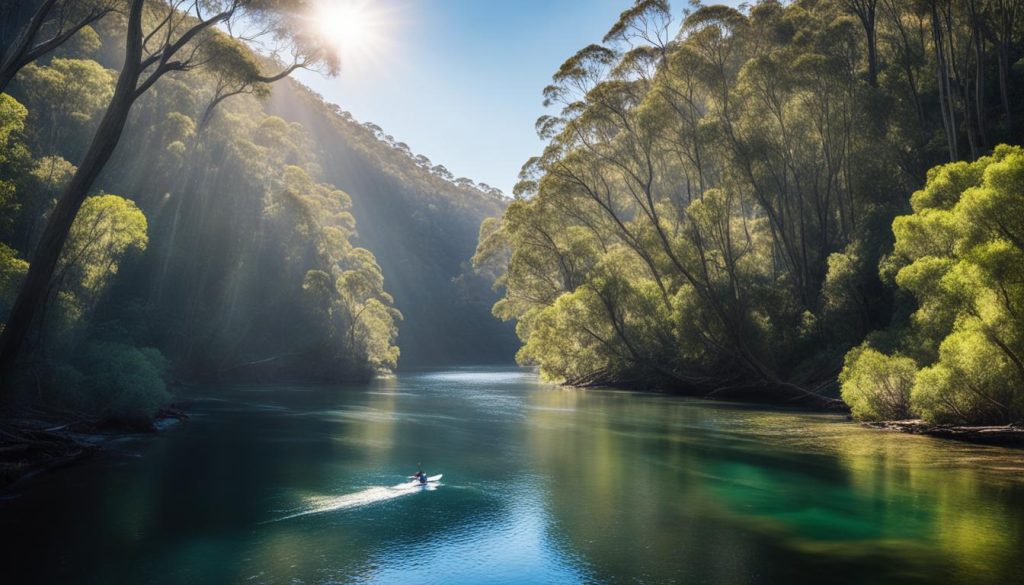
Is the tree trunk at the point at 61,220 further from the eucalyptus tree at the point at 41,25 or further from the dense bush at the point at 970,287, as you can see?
the dense bush at the point at 970,287

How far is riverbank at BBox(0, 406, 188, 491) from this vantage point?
49.2 feet

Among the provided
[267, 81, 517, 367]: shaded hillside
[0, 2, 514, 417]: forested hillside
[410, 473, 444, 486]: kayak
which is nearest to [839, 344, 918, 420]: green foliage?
[410, 473, 444, 486]: kayak

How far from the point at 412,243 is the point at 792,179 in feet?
321

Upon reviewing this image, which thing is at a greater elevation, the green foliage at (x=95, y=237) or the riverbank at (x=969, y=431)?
the green foliage at (x=95, y=237)

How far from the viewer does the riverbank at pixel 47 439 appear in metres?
15.0

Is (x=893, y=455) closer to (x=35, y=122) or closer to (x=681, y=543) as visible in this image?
(x=681, y=543)

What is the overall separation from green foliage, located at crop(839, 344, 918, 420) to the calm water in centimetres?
209

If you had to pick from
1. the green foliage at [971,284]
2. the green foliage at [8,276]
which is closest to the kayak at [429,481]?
the green foliage at [8,276]

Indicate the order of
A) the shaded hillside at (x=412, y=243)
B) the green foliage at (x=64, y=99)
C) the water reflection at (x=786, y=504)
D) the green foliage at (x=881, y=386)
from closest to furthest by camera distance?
1. the water reflection at (x=786, y=504)
2. the green foliage at (x=881, y=386)
3. the green foliage at (x=64, y=99)
4. the shaded hillside at (x=412, y=243)

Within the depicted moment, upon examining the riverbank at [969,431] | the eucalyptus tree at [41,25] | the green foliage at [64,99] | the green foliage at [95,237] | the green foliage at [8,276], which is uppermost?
the green foliage at [64,99]

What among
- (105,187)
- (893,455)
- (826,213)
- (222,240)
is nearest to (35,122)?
(105,187)

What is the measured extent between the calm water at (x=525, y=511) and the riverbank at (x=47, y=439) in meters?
0.65

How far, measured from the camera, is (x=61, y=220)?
16000 millimetres

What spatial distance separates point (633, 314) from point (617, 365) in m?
5.69
